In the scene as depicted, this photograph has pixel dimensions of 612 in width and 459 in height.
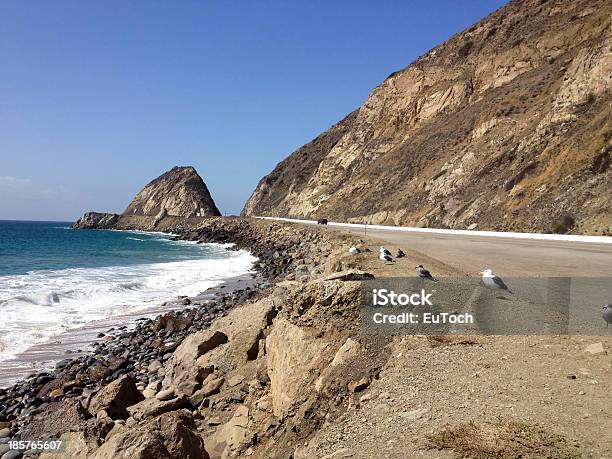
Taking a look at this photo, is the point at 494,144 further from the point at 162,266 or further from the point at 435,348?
the point at 435,348

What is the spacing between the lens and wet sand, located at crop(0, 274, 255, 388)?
1033 cm

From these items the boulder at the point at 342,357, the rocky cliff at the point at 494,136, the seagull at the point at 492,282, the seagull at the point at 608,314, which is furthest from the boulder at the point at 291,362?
the rocky cliff at the point at 494,136

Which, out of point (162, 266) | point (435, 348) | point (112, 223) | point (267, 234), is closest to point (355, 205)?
point (267, 234)

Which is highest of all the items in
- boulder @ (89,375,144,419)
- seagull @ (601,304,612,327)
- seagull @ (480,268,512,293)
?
seagull @ (480,268,512,293)

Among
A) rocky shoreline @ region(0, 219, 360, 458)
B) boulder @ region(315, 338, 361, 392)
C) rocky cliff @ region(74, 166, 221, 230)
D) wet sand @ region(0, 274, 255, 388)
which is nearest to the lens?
boulder @ region(315, 338, 361, 392)

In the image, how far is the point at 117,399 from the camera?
23.8 feet

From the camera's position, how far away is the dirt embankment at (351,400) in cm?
352

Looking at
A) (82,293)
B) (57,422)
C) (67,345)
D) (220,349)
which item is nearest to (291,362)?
(220,349)

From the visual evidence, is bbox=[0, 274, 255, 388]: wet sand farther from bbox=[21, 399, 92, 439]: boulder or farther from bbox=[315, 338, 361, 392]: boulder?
bbox=[315, 338, 361, 392]: boulder

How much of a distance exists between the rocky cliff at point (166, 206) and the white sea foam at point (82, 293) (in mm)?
89042

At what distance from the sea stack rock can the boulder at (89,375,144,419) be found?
115278 mm

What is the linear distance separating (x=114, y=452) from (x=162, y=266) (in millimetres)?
27643

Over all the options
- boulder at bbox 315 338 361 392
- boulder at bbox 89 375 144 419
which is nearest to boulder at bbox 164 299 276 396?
boulder at bbox 89 375 144 419

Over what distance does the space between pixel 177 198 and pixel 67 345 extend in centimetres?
11919
